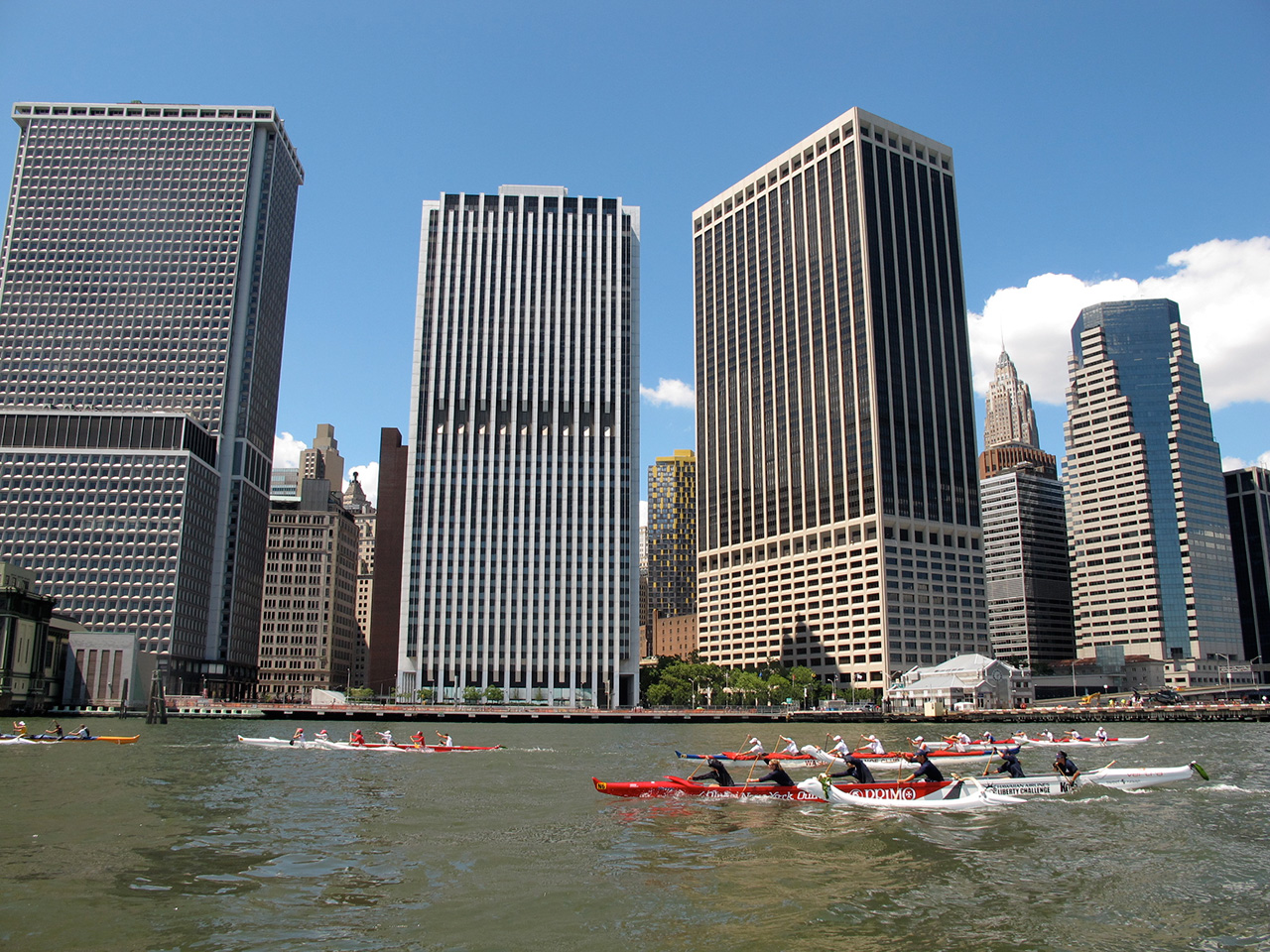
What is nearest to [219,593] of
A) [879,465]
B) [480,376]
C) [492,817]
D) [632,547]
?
[480,376]

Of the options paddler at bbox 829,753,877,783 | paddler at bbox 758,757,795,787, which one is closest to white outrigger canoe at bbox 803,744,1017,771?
paddler at bbox 829,753,877,783

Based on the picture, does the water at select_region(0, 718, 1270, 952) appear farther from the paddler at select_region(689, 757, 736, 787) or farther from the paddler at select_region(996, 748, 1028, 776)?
A: the paddler at select_region(996, 748, 1028, 776)

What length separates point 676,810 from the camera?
3897cm

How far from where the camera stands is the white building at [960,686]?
160 metres

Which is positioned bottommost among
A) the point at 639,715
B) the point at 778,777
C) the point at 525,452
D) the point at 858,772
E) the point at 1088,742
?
the point at 639,715

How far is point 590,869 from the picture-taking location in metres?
27.5

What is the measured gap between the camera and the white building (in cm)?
15950

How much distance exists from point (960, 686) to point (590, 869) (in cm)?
14918

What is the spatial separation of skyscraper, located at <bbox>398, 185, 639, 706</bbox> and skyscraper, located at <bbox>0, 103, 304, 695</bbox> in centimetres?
4339

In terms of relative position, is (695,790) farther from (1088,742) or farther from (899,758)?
(1088,742)

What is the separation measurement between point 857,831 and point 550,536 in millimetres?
137552

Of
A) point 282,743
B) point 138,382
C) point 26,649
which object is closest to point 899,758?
point 282,743

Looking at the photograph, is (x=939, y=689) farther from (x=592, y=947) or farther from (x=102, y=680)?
(x=592, y=947)

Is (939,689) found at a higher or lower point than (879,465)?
lower
